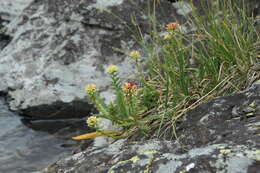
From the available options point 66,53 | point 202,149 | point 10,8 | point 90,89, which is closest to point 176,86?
point 90,89

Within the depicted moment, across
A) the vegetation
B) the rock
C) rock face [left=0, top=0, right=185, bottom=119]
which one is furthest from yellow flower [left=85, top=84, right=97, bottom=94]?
the rock

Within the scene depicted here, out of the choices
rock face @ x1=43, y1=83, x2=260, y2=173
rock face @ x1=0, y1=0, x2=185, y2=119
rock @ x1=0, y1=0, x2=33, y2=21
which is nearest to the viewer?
rock face @ x1=43, y1=83, x2=260, y2=173

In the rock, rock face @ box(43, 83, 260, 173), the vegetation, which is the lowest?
rock face @ box(43, 83, 260, 173)

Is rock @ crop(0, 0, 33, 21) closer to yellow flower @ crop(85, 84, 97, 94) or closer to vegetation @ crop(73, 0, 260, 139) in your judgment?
vegetation @ crop(73, 0, 260, 139)

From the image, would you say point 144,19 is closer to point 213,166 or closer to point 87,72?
point 87,72

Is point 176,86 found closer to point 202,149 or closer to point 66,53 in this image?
point 202,149

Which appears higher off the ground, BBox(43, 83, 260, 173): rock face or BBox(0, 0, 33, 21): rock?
BBox(0, 0, 33, 21): rock

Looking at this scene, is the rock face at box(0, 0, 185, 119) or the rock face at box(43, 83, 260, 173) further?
the rock face at box(0, 0, 185, 119)
